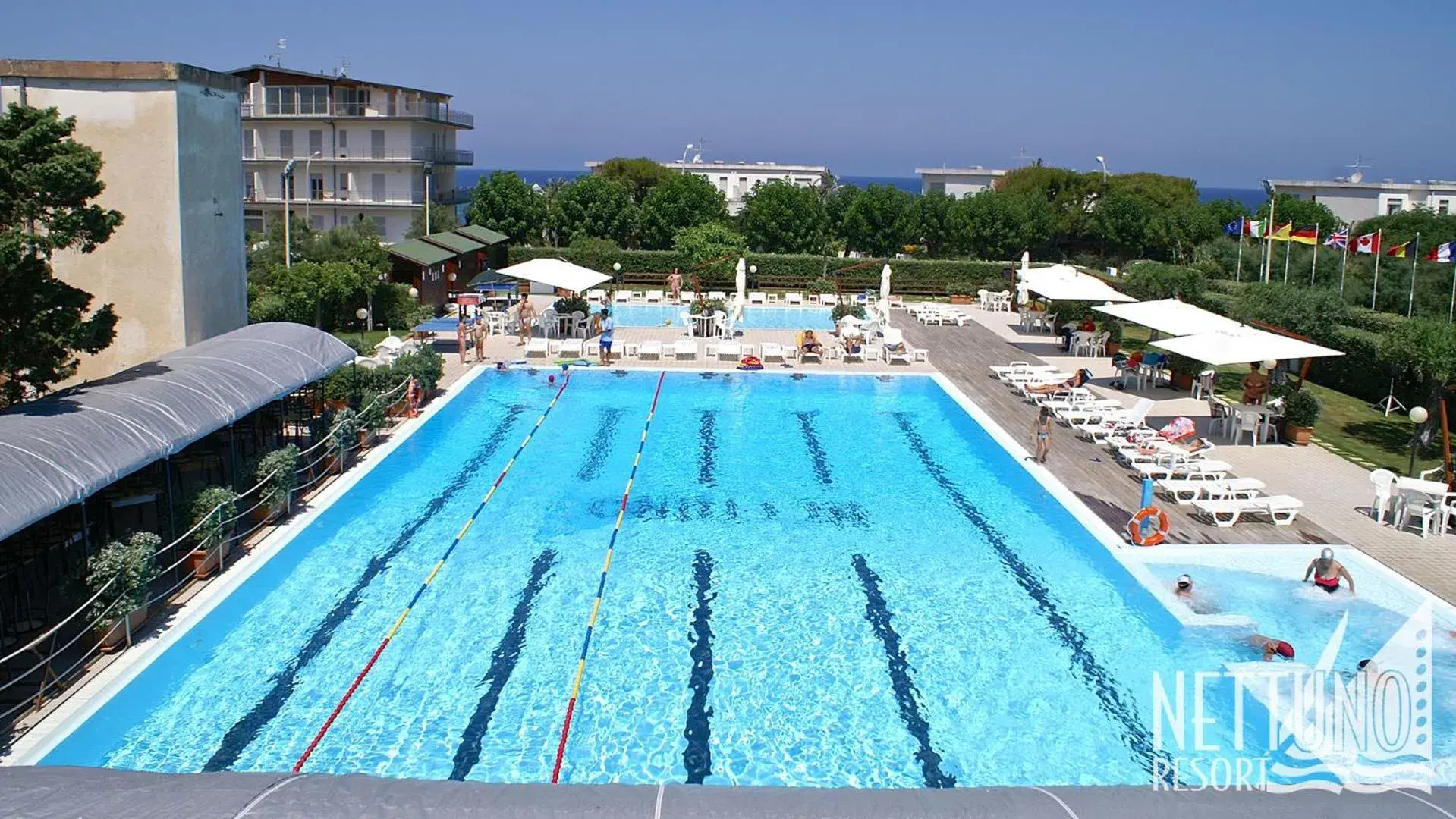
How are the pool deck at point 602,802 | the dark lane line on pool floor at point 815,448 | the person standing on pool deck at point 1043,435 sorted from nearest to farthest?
1. the pool deck at point 602,802
2. the person standing on pool deck at point 1043,435
3. the dark lane line on pool floor at point 815,448

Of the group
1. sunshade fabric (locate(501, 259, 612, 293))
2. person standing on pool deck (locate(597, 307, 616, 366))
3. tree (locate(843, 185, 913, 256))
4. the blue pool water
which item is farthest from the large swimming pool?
tree (locate(843, 185, 913, 256))

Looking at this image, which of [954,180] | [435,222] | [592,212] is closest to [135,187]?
[435,222]

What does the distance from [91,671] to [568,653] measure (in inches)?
165

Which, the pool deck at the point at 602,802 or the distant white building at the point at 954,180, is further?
the distant white building at the point at 954,180

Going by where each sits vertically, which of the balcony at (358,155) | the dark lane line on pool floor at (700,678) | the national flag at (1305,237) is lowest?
the dark lane line on pool floor at (700,678)

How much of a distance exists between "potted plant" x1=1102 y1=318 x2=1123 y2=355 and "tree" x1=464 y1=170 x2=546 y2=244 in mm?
24244

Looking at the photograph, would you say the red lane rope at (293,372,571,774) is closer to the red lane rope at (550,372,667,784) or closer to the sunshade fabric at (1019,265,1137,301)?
the red lane rope at (550,372,667,784)

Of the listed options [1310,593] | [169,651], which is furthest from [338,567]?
[1310,593]

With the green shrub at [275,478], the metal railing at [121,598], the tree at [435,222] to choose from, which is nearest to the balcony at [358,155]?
the tree at [435,222]

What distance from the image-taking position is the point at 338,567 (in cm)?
1261

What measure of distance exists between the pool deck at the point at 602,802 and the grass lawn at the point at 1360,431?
14080mm

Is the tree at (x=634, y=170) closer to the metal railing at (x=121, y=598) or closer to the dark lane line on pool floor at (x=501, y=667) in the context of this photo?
the metal railing at (x=121, y=598)

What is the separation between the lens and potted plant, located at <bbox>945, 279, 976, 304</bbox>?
38.5 metres

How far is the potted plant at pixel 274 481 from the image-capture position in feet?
44.2
